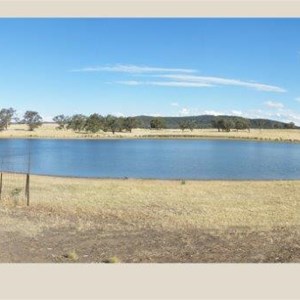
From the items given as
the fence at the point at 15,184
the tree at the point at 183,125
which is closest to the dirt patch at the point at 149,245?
the fence at the point at 15,184

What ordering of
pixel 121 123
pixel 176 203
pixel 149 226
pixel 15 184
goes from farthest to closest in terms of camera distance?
pixel 121 123 → pixel 15 184 → pixel 176 203 → pixel 149 226

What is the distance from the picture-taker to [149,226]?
17.5m

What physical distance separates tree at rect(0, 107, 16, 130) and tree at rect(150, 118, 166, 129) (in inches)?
2261

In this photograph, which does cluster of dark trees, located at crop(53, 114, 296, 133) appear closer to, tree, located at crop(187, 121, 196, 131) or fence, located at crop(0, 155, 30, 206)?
tree, located at crop(187, 121, 196, 131)

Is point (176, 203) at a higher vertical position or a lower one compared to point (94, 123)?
lower

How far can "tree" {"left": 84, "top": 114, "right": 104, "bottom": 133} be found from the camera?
524 feet

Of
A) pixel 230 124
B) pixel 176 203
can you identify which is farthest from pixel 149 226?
pixel 230 124

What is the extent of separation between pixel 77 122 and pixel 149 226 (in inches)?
5853

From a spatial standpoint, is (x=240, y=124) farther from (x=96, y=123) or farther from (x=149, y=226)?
(x=149, y=226)

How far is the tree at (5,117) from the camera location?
14588 centimetres

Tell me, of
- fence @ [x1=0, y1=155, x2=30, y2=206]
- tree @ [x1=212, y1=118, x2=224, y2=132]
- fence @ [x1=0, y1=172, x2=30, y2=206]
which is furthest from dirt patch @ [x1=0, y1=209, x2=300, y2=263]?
tree @ [x1=212, y1=118, x2=224, y2=132]

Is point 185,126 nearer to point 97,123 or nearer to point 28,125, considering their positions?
point 97,123

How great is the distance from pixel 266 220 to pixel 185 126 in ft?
557

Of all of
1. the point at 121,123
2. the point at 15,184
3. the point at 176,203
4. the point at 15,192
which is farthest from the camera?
the point at 121,123
